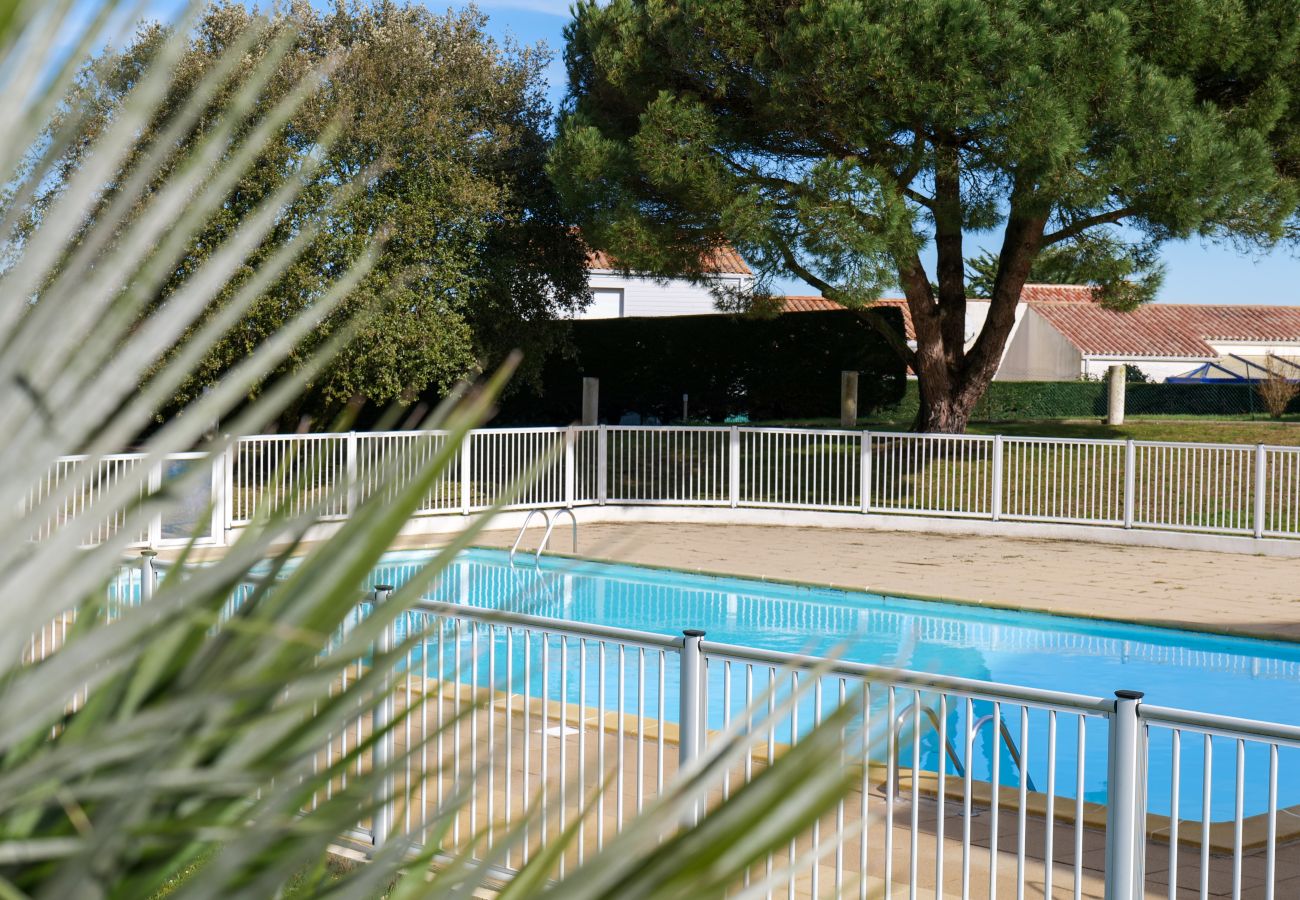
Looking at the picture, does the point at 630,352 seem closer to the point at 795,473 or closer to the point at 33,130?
the point at 795,473

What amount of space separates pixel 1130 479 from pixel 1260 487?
1.56m

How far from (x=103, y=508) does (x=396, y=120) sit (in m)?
20.1

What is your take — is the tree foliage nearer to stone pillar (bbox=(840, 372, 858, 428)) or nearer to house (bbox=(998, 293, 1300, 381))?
stone pillar (bbox=(840, 372, 858, 428))

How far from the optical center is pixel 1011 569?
15078 mm

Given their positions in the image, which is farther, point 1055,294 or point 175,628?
point 1055,294

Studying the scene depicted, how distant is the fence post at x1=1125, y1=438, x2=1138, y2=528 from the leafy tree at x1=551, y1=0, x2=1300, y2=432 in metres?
2.89

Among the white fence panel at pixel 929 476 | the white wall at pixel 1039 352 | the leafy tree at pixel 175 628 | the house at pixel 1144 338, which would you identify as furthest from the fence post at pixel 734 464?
the white wall at pixel 1039 352

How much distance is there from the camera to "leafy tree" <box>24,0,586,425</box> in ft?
62.4

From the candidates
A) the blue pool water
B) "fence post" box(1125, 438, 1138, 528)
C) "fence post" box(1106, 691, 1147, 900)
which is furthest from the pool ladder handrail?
"fence post" box(1125, 438, 1138, 528)

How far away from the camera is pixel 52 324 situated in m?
0.73

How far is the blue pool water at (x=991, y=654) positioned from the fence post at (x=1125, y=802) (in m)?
3.47

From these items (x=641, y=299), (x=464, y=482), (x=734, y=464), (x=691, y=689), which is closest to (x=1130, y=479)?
(x=734, y=464)

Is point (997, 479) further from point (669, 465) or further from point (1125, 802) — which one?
point (1125, 802)

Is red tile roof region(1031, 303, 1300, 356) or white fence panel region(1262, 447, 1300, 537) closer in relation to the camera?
white fence panel region(1262, 447, 1300, 537)
